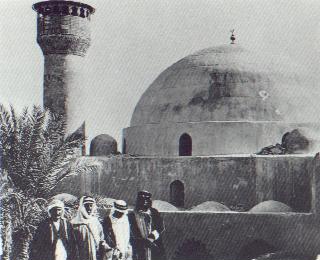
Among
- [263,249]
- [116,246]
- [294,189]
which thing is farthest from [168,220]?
[116,246]

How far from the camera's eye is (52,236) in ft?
25.7

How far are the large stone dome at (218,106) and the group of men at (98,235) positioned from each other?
1062 cm

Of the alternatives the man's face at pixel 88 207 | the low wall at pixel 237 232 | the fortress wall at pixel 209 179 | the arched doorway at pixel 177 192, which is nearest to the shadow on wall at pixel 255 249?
the low wall at pixel 237 232

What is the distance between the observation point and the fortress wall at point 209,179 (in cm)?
1627

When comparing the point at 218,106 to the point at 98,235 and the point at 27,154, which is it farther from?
the point at 98,235

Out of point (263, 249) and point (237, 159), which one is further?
point (237, 159)

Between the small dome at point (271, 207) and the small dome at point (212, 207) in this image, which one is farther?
the small dome at point (212, 207)

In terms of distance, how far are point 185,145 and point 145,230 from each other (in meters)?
11.3

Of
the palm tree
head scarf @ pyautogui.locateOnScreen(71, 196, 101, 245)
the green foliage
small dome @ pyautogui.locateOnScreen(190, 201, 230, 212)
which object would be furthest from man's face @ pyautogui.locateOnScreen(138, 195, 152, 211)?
small dome @ pyautogui.locateOnScreen(190, 201, 230, 212)

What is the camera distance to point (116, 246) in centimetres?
821

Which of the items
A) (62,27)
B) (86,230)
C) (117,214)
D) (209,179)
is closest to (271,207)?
(209,179)

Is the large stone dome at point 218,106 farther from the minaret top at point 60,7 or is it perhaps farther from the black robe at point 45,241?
the black robe at point 45,241

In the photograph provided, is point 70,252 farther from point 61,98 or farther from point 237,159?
point 61,98

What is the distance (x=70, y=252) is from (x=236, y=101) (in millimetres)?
12098
